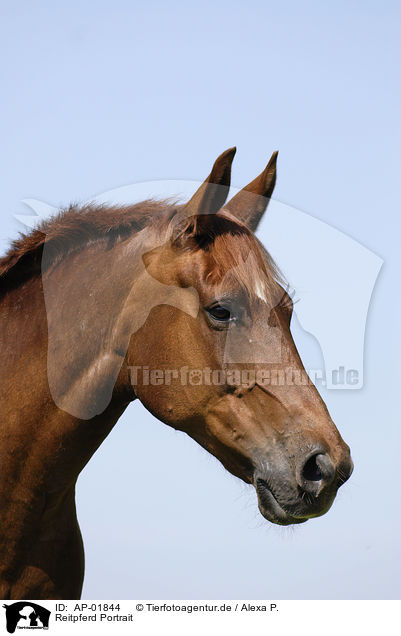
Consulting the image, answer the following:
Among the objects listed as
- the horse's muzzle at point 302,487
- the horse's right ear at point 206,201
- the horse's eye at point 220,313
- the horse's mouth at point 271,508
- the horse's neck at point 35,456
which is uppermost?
the horse's right ear at point 206,201

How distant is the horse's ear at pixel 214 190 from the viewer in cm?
380

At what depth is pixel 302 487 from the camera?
343 cm

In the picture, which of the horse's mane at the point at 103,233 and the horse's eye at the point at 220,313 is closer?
the horse's eye at the point at 220,313

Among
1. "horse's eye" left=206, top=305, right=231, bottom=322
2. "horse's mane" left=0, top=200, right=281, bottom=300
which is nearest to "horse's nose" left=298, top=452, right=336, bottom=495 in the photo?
"horse's eye" left=206, top=305, right=231, bottom=322

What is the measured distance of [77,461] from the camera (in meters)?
4.34

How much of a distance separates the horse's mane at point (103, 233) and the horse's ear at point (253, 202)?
0.25 metres

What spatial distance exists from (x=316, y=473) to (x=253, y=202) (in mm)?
1919

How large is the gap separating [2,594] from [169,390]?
5.87 feet

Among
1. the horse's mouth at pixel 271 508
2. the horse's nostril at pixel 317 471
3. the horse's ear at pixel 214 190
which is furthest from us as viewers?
the horse's ear at pixel 214 190

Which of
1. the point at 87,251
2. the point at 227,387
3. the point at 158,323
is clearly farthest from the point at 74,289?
the point at 227,387

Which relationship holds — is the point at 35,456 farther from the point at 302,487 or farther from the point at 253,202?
the point at 253,202

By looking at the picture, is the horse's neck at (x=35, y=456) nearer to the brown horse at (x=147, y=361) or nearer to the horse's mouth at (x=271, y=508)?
the brown horse at (x=147, y=361)

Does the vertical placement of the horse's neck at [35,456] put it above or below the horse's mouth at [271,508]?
below
